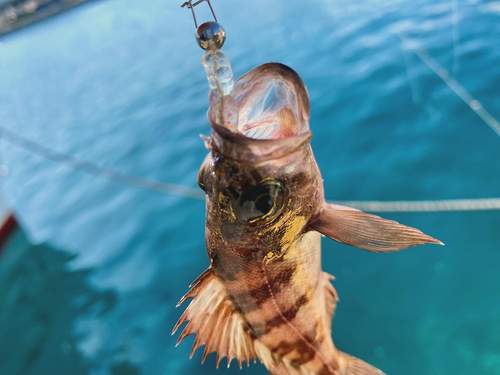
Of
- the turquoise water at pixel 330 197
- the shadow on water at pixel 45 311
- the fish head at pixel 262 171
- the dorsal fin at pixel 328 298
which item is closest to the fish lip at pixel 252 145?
the fish head at pixel 262 171

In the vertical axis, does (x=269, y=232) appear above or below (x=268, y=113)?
below

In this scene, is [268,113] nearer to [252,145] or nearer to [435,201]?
[252,145]

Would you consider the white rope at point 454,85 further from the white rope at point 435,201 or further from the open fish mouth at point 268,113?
the open fish mouth at point 268,113

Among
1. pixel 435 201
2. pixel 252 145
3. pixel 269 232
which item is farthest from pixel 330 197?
pixel 252 145

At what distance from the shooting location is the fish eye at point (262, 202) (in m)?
1.53

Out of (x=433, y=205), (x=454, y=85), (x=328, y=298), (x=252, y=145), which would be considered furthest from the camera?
(x=454, y=85)

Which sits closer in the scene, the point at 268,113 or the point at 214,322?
the point at 268,113

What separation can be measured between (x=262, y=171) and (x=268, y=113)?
0.94ft

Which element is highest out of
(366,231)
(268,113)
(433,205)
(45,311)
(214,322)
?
(268,113)

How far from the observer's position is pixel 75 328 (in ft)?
15.7

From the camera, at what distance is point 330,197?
5.24 m

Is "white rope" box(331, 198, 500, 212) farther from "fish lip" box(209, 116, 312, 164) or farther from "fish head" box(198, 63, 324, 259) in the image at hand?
"fish lip" box(209, 116, 312, 164)

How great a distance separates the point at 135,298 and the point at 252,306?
11.0ft

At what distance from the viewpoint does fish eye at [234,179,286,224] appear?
1527mm
